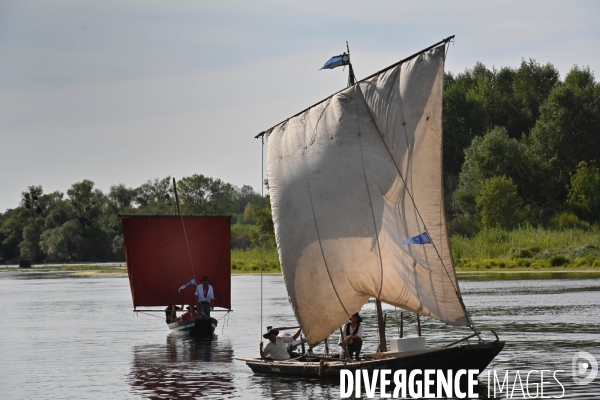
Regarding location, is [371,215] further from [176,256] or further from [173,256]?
[173,256]

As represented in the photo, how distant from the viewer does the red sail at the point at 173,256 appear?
45.8 m

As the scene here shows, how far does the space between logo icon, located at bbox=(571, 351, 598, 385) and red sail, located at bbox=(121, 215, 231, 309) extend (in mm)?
17619

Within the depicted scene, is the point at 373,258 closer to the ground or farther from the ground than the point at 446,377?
farther from the ground

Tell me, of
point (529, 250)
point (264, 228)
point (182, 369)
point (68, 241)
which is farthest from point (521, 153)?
point (68, 241)

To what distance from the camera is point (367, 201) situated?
28.6 m

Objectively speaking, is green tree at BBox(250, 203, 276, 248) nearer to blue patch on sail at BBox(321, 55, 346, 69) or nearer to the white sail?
blue patch on sail at BBox(321, 55, 346, 69)

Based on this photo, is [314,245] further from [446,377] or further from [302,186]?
[446,377]

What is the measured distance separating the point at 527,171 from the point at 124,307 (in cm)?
4440

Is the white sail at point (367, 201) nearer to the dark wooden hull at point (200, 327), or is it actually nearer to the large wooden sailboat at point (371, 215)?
the large wooden sailboat at point (371, 215)

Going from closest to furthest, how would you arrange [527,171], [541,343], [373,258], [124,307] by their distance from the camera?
[373,258] → [541,343] → [124,307] → [527,171]

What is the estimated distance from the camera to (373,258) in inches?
1121

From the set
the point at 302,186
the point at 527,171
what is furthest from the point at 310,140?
the point at 527,171

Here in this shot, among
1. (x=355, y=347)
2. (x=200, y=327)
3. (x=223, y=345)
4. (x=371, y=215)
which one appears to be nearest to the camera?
(x=355, y=347)

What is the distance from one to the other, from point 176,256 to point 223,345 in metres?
Answer: 6.30
